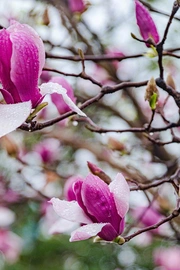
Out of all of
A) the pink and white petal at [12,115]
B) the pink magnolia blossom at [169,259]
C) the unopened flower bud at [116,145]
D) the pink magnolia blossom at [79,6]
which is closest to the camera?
the pink and white petal at [12,115]

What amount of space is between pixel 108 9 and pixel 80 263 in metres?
1.91

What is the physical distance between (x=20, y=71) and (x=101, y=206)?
175 mm

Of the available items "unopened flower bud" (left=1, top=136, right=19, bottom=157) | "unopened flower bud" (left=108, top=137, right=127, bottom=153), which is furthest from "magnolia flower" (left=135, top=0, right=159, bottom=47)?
"unopened flower bud" (left=1, top=136, right=19, bottom=157)

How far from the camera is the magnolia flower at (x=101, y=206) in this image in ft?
1.89

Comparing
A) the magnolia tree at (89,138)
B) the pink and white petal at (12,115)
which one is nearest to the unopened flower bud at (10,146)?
the magnolia tree at (89,138)

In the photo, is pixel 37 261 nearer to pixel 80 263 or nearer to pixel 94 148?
pixel 80 263

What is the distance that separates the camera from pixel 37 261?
3.69 metres

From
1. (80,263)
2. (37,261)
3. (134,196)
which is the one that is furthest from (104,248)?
(134,196)

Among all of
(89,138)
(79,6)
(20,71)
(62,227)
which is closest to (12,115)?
(20,71)

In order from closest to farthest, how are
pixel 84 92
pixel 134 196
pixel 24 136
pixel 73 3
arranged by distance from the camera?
pixel 73 3 → pixel 134 196 → pixel 84 92 → pixel 24 136

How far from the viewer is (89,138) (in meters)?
2.29

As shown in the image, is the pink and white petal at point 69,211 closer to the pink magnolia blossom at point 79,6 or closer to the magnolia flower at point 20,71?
the magnolia flower at point 20,71

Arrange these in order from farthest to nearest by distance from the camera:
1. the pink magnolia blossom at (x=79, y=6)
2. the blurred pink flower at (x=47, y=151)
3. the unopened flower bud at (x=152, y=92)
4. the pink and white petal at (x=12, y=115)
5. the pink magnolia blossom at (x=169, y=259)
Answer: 1. the blurred pink flower at (x=47, y=151)
2. the pink magnolia blossom at (x=169, y=259)
3. the pink magnolia blossom at (x=79, y=6)
4. the unopened flower bud at (x=152, y=92)
5. the pink and white petal at (x=12, y=115)

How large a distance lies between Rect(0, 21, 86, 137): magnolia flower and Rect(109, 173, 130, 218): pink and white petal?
10cm
